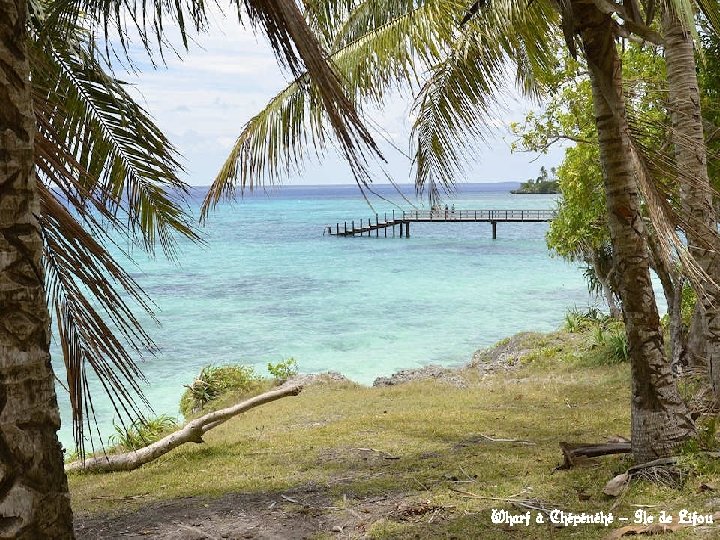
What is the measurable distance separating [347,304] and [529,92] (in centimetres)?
2260

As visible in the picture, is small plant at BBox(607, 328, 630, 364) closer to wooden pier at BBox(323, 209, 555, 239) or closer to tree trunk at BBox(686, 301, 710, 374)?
tree trunk at BBox(686, 301, 710, 374)

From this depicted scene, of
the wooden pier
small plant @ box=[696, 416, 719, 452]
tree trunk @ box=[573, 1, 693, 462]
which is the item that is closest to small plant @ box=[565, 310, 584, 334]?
small plant @ box=[696, 416, 719, 452]

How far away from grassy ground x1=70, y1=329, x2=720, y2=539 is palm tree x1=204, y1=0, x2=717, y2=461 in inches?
25.3

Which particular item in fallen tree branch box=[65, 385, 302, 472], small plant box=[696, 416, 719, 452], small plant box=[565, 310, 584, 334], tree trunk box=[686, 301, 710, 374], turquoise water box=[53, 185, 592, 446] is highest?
small plant box=[696, 416, 719, 452]

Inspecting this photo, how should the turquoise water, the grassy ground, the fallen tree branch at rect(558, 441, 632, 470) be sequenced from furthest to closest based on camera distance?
the turquoise water, the fallen tree branch at rect(558, 441, 632, 470), the grassy ground

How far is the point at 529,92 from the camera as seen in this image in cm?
1028

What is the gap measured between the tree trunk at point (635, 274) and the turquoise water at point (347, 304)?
12.6 ft

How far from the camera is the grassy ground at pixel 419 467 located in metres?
4.47

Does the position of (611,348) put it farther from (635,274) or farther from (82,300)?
(82,300)

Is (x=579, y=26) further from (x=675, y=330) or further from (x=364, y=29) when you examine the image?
(x=675, y=330)

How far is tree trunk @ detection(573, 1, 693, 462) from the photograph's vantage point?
15.5 feet

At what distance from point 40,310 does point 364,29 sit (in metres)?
6.59

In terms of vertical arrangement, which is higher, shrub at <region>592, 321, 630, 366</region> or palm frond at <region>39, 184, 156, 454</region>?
palm frond at <region>39, 184, 156, 454</region>

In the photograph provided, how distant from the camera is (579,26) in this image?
466 cm
